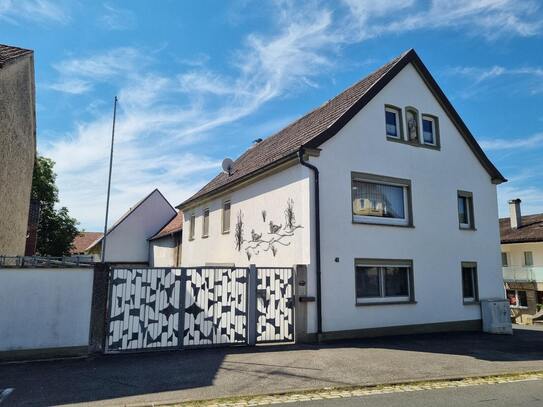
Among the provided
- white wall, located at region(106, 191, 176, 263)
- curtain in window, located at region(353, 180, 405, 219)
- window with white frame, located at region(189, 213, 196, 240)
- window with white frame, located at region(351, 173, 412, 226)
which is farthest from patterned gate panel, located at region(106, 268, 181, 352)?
white wall, located at region(106, 191, 176, 263)

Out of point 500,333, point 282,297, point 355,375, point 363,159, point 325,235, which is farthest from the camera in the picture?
point 500,333

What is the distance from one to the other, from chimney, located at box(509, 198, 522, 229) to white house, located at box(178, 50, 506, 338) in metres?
25.0

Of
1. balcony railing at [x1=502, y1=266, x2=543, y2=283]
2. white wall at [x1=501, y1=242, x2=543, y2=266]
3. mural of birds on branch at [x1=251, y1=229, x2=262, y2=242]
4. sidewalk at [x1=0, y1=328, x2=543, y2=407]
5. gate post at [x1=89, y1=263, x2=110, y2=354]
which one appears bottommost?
sidewalk at [x1=0, y1=328, x2=543, y2=407]

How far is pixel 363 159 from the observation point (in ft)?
45.4

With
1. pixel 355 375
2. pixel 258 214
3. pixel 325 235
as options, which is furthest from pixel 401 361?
pixel 258 214

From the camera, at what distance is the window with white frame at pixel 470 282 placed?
51.1 ft

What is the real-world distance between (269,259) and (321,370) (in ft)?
21.0

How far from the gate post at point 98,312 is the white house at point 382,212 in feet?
17.5

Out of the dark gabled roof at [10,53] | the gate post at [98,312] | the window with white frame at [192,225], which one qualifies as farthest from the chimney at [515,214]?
the dark gabled roof at [10,53]

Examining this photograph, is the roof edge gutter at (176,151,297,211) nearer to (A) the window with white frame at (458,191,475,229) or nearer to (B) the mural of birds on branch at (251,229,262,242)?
(B) the mural of birds on branch at (251,229,262,242)

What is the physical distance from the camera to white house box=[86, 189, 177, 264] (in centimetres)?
3338

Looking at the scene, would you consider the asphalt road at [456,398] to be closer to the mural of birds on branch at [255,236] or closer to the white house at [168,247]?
the mural of birds on branch at [255,236]

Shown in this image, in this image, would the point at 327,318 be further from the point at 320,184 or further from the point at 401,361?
the point at 320,184

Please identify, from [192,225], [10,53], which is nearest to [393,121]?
[192,225]
